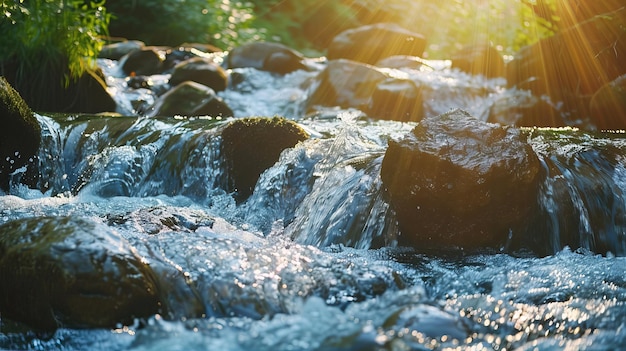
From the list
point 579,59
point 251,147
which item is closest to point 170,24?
point 579,59

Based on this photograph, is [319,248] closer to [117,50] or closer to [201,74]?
[201,74]

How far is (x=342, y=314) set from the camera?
283 centimetres

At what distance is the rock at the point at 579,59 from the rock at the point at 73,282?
576 centimetres

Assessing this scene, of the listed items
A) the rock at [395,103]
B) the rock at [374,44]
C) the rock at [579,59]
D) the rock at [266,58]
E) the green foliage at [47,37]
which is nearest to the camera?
the green foliage at [47,37]

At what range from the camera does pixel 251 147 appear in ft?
18.3

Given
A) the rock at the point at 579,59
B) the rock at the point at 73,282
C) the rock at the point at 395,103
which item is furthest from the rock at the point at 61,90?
the rock at the point at 579,59

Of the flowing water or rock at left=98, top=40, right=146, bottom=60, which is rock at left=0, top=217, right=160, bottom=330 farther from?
rock at left=98, top=40, right=146, bottom=60

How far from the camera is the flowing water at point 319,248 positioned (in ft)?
8.81

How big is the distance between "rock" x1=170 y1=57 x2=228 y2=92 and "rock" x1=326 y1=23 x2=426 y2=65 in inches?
137

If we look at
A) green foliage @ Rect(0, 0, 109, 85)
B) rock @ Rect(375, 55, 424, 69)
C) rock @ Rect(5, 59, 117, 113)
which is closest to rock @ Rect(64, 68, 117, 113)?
rock @ Rect(5, 59, 117, 113)

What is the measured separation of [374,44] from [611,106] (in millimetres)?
6663

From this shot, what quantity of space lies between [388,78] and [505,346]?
673 centimetres

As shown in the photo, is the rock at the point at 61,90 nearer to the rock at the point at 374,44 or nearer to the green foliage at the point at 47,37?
the green foliage at the point at 47,37

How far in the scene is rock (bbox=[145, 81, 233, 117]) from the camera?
7918mm
